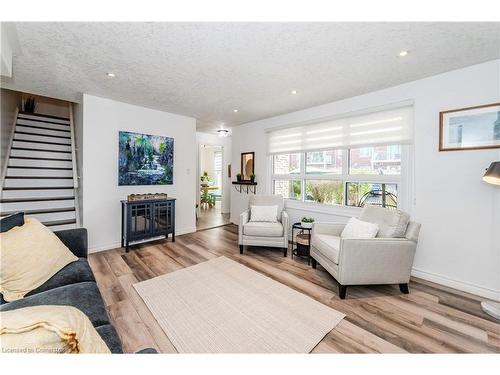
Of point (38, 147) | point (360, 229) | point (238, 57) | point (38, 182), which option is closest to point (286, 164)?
point (360, 229)

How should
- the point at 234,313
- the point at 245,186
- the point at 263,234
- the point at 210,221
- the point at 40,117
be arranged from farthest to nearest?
the point at 210,221, the point at 40,117, the point at 245,186, the point at 263,234, the point at 234,313

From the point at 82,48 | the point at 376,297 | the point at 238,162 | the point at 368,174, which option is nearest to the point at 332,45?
the point at 368,174

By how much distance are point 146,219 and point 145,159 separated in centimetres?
110

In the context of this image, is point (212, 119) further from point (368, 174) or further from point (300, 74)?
point (368, 174)

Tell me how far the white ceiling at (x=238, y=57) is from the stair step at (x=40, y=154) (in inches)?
59.3

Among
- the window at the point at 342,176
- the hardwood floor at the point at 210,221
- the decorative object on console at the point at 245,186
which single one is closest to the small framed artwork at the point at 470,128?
the window at the point at 342,176

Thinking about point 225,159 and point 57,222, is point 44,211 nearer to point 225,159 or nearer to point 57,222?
point 57,222

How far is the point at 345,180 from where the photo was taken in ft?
11.2

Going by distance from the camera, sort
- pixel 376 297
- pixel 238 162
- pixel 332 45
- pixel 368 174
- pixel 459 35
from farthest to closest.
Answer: pixel 238 162
pixel 368 174
pixel 376 297
pixel 332 45
pixel 459 35

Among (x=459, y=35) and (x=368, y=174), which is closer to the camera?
(x=459, y=35)

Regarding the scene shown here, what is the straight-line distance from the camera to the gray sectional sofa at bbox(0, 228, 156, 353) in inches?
42.0

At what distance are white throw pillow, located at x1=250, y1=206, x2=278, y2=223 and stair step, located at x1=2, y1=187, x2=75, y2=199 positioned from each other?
3.33 meters
